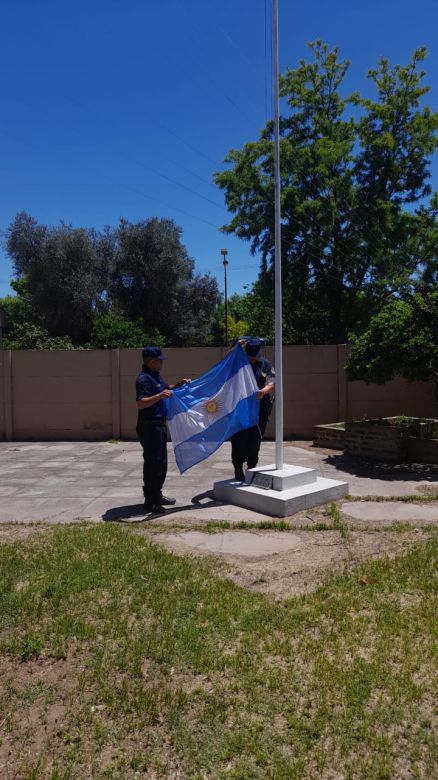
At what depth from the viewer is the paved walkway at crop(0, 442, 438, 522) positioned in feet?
19.9

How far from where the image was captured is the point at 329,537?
503 cm

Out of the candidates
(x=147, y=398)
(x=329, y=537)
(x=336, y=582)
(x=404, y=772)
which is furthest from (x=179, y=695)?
(x=147, y=398)

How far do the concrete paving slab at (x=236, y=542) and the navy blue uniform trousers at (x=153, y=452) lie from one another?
0.88 metres

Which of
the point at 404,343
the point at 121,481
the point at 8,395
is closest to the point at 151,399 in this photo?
the point at 121,481

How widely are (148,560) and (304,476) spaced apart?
241 cm

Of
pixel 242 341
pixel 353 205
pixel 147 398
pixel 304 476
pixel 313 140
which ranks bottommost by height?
pixel 304 476

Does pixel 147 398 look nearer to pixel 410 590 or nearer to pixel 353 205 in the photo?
pixel 410 590

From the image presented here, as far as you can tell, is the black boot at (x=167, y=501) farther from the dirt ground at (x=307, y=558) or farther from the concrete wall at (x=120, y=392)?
the concrete wall at (x=120, y=392)

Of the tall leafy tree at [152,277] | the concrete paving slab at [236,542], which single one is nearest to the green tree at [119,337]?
the concrete paving slab at [236,542]

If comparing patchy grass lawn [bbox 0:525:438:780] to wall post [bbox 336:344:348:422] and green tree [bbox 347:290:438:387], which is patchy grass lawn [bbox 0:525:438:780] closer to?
green tree [bbox 347:290:438:387]

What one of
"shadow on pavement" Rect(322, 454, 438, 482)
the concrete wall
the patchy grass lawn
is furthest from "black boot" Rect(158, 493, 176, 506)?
the concrete wall

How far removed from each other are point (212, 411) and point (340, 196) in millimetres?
13766

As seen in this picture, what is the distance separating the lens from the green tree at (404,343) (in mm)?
7621

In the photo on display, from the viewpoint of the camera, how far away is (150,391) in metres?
5.89
